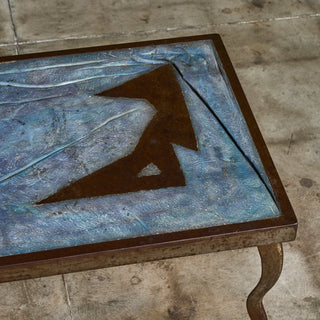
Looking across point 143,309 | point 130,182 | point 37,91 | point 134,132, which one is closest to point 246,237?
point 130,182

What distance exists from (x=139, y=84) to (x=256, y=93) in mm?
1194

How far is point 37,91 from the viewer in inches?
92.7

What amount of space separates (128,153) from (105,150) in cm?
8

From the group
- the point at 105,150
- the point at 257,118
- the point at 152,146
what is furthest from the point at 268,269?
the point at 257,118

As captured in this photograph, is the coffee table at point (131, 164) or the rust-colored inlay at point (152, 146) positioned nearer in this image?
the coffee table at point (131, 164)

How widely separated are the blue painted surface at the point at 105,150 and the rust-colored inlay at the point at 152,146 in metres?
0.03

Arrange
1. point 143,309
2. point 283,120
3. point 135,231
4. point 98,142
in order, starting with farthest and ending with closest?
1. point 283,120
2. point 143,309
3. point 98,142
4. point 135,231

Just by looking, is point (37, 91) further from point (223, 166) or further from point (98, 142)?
point (223, 166)

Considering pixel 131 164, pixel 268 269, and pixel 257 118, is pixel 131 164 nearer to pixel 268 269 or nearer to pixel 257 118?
pixel 268 269

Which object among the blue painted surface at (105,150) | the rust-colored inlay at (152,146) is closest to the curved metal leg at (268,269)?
the blue painted surface at (105,150)

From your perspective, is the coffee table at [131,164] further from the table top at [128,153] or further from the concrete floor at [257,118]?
the concrete floor at [257,118]

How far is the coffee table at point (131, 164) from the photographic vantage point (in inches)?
74.4

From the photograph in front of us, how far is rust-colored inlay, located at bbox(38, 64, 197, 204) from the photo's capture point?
203 cm

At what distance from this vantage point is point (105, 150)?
84.7 inches
